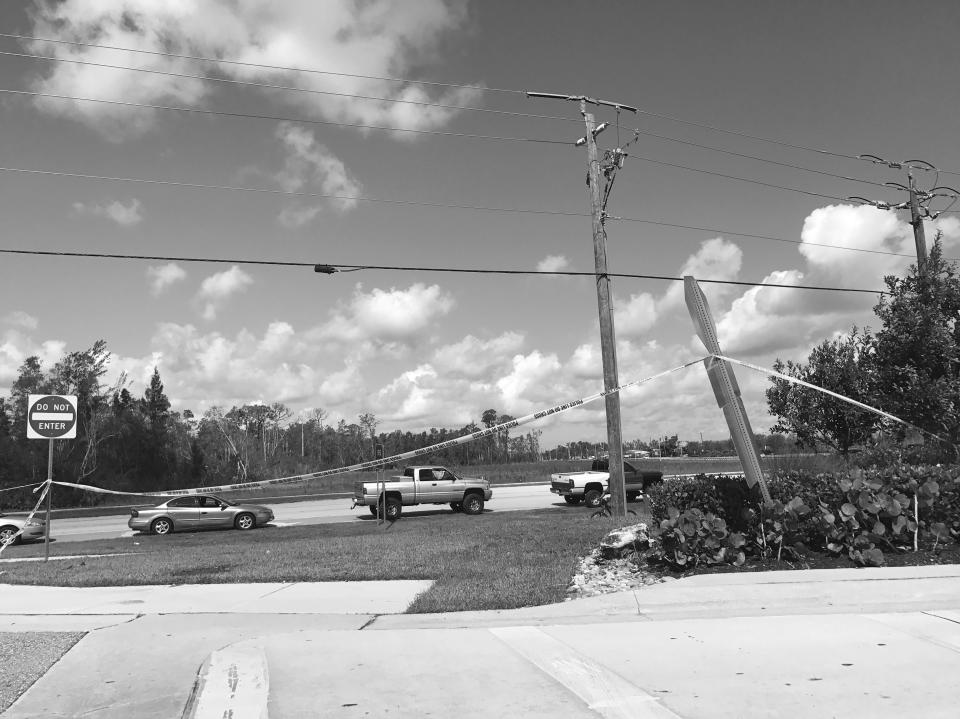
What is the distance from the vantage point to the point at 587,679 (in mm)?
5000

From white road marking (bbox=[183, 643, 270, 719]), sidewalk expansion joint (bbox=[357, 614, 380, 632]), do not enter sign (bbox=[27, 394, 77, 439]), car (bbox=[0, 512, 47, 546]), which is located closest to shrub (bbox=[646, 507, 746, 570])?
sidewalk expansion joint (bbox=[357, 614, 380, 632])

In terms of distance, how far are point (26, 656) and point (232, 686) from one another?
2366 mm

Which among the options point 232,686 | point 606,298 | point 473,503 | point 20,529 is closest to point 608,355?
point 606,298

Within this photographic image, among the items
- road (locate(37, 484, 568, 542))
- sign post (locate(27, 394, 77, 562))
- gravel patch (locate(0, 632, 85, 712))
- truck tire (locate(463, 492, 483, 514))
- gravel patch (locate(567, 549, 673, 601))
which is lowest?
road (locate(37, 484, 568, 542))

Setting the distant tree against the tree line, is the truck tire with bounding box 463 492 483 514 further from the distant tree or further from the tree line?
the distant tree

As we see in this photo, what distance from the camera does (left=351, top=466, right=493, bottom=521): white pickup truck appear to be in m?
23.8

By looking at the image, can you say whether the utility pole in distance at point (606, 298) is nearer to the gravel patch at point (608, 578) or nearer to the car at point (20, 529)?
the gravel patch at point (608, 578)

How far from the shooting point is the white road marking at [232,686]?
4551 mm

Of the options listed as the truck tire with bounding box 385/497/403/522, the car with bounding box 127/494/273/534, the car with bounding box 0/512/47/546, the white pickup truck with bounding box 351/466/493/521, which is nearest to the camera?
the car with bounding box 0/512/47/546

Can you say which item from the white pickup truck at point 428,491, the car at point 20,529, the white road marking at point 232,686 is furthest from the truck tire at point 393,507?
the white road marking at point 232,686

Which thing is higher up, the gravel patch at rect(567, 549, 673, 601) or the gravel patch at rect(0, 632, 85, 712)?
the gravel patch at rect(567, 549, 673, 601)

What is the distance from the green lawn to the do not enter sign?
7.90 feet

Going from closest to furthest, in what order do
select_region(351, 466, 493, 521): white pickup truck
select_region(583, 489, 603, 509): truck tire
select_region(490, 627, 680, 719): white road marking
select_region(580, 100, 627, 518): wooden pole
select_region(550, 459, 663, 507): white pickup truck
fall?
select_region(490, 627, 680, 719): white road marking → select_region(580, 100, 627, 518): wooden pole → select_region(351, 466, 493, 521): white pickup truck → select_region(583, 489, 603, 509): truck tire → select_region(550, 459, 663, 507): white pickup truck

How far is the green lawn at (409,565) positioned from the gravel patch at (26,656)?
301cm
